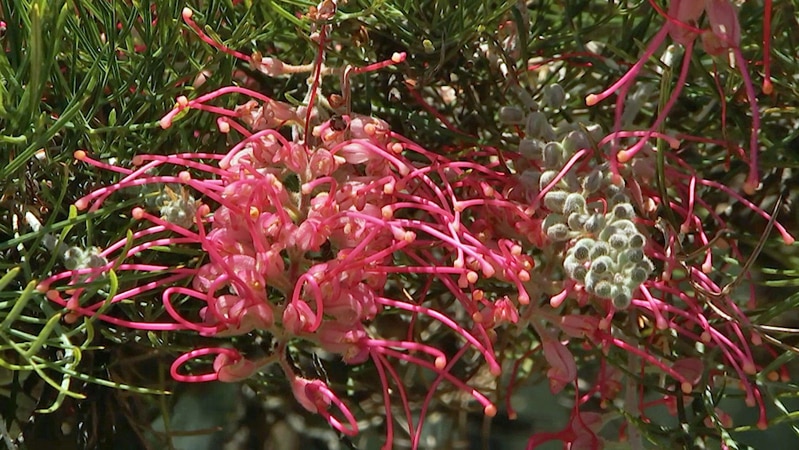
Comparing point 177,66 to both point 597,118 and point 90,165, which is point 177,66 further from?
point 597,118

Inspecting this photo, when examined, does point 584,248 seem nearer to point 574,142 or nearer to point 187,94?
point 574,142

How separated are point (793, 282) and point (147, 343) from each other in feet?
0.79

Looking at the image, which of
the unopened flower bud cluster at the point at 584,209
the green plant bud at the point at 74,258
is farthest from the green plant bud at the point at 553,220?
the green plant bud at the point at 74,258

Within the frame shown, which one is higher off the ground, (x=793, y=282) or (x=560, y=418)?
(x=793, y=282)

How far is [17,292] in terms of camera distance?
33cm

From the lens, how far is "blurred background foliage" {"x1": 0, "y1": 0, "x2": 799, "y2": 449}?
1.10 feet

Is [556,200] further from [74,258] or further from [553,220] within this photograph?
[74,258]

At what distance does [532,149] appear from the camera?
360 millimetres

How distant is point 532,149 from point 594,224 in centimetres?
5

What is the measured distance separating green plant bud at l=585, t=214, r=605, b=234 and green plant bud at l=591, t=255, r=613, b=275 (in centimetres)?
1

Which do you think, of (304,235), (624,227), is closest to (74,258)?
(304,235)

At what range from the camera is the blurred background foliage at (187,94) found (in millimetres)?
336

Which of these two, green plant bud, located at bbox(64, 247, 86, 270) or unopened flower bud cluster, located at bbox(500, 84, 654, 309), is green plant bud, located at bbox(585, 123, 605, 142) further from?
green plant bud, located at bbox(64, 247, 86, 270)

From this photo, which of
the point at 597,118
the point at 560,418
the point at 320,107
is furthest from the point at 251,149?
the point at 560,418
